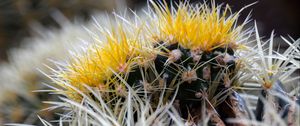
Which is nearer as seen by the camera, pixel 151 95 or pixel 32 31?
pixel 151 95

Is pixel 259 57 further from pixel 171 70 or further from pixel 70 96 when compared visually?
pixel 70 96

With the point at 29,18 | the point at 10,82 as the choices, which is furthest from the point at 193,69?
the point at 29,18

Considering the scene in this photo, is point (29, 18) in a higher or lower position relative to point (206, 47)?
higher

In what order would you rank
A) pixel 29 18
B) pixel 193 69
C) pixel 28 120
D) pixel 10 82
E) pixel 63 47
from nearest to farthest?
pixel 193 69 < pixel 28 120 < pixel 10 82 < pixel 63 47 < pixel 29 18

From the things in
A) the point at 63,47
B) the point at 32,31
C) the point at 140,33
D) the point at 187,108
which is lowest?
the point at 187,108

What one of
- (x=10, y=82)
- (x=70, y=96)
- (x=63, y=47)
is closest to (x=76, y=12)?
(x=63, y=47)

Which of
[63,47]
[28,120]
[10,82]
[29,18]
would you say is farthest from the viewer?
[29,18]
